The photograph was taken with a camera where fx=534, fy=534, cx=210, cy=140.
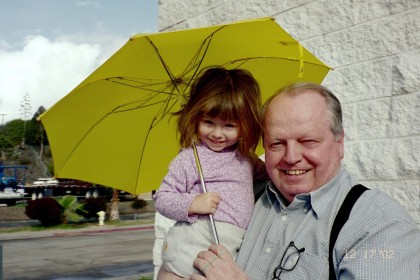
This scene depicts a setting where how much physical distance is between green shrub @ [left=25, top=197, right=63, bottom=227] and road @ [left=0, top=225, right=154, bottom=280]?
2.11 metres

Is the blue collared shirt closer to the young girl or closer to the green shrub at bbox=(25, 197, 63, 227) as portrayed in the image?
the young girl

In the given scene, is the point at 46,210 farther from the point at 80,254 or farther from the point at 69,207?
the point at 80,254

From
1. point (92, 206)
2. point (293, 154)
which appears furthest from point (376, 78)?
point (92, 206)

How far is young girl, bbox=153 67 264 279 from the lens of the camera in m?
2.26

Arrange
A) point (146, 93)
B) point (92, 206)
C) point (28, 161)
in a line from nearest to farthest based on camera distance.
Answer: point (146, 93)
point (92, 206)
point (28, 161)

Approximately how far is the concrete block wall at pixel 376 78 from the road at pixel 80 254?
591 cm

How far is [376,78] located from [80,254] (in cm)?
1271

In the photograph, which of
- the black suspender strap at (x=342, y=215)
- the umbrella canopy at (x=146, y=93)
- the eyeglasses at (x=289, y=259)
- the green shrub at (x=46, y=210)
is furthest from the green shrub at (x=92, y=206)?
the black suspender strap at (x=342, y=215)

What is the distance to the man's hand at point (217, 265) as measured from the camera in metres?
1.96

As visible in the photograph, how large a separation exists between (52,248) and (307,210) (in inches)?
604

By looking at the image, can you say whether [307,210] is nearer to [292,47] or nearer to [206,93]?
[206,93]

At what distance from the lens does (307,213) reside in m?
1.95

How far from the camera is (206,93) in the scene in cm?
240

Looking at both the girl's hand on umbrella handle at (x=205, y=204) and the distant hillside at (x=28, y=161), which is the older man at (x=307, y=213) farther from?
the distant hillside at (x=28, y=161)
